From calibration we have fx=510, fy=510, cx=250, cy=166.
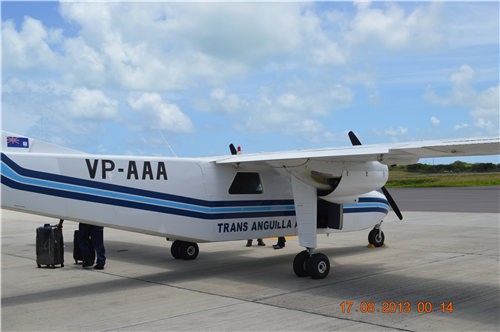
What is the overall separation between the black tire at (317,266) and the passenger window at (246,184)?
209 centimetres

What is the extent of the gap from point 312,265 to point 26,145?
19.5 ft

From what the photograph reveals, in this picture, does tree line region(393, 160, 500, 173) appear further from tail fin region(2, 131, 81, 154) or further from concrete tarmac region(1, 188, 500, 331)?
tail fin region(2, 131, 81, 154)

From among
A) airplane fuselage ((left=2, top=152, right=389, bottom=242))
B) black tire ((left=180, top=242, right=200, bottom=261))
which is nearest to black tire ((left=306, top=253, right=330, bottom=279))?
airplane fuselage ((left=2, top=152, right=389, bottom=242))

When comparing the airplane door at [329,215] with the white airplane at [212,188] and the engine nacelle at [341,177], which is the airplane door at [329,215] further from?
the engine nacelle at [341,177]

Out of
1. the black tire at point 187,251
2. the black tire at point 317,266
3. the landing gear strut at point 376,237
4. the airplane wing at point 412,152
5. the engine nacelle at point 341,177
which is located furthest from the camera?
the landing gear strut at point 376,237

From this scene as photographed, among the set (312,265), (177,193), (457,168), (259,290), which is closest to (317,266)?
(312,265)

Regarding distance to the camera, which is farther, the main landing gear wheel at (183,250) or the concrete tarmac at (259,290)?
the main landing gear wheel at (183,250)

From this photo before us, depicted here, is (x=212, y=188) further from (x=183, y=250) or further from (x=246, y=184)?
(x=183, y=250)

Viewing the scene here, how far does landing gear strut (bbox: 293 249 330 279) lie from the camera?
10.4 m

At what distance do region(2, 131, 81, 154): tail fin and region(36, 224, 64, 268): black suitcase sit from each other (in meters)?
2.81

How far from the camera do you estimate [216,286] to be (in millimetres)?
9930

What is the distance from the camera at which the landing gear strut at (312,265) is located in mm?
10383

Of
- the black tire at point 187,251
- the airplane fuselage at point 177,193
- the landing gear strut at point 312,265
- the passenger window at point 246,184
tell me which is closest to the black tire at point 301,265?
the landing gear strut at point 312,265

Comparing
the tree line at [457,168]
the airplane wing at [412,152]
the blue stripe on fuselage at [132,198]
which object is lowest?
the blue stripe on fuselage at [132,198]
